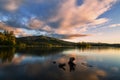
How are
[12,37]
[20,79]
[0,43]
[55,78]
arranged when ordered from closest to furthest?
[20,79] < [55,78] < [0,43] < [12,37]

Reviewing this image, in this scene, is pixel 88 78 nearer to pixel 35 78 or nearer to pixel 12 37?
pixel 35 78

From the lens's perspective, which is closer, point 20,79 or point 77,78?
point 20,79

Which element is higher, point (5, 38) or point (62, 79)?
point (5, 38)

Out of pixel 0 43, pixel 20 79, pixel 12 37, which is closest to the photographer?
pixel 20 79

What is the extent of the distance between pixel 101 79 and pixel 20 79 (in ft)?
60.4

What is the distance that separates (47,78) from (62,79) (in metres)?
3.56

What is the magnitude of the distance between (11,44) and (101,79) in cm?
14827

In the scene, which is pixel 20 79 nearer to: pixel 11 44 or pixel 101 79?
pixel 101 79

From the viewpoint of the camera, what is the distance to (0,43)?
16788 centimetres

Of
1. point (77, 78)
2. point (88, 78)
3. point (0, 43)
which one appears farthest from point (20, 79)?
point (0, 43)

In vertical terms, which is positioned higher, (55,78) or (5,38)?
(5,38)

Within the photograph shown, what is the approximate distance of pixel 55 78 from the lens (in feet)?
122

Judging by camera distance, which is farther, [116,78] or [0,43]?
[0,43]

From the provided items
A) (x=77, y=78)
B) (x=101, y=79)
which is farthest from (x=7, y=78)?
(x=101, y=79)
